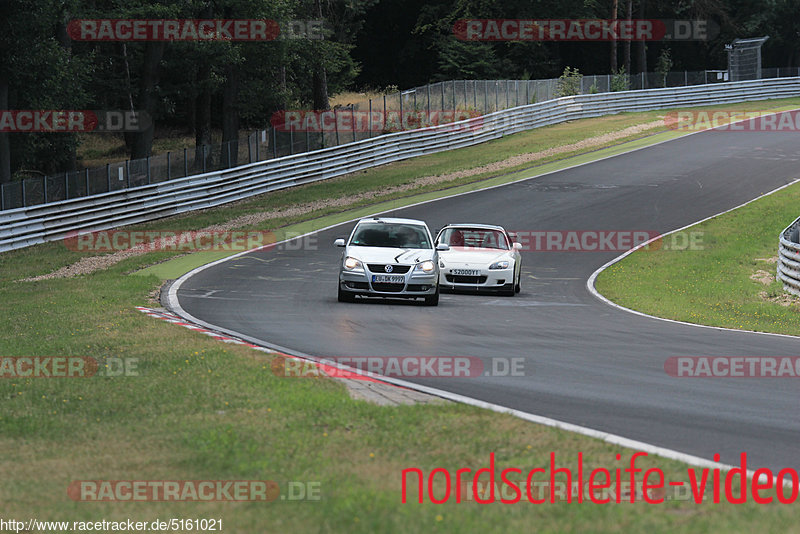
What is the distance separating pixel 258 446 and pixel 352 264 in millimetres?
10652

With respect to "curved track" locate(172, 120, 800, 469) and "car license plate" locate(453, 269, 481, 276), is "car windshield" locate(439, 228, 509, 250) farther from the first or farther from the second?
"curved track" locate(172, 120, 800, 469)

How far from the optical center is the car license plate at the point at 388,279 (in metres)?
18.2

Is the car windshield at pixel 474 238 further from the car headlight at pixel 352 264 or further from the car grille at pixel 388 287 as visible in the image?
the car headlight at pixel 352 264

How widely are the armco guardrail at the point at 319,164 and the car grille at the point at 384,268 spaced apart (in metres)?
14.8

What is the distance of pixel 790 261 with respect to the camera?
21.4m

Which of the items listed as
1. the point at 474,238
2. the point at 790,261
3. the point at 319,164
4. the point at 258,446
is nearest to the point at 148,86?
the point at 319,164

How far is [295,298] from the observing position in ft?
62.6

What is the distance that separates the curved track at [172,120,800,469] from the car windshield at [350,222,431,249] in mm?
1333

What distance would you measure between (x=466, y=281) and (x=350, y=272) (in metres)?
3.40

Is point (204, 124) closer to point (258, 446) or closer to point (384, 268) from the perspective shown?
point (384, 268)

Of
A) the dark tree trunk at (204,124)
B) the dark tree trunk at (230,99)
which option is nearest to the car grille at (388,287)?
the dark tree trunk at (204,124)

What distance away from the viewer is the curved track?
9062 mm

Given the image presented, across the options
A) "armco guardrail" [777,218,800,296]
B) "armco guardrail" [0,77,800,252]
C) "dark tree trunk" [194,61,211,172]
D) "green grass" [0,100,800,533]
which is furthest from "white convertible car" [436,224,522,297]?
"dark tree trunk" [194,61,211,172]

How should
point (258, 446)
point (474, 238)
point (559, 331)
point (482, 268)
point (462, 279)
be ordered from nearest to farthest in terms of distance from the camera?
1. point (258, 446)
2. point (559, 331)
3. point (482, 268)
4. point (462, 279)
5. point (474, 238)
